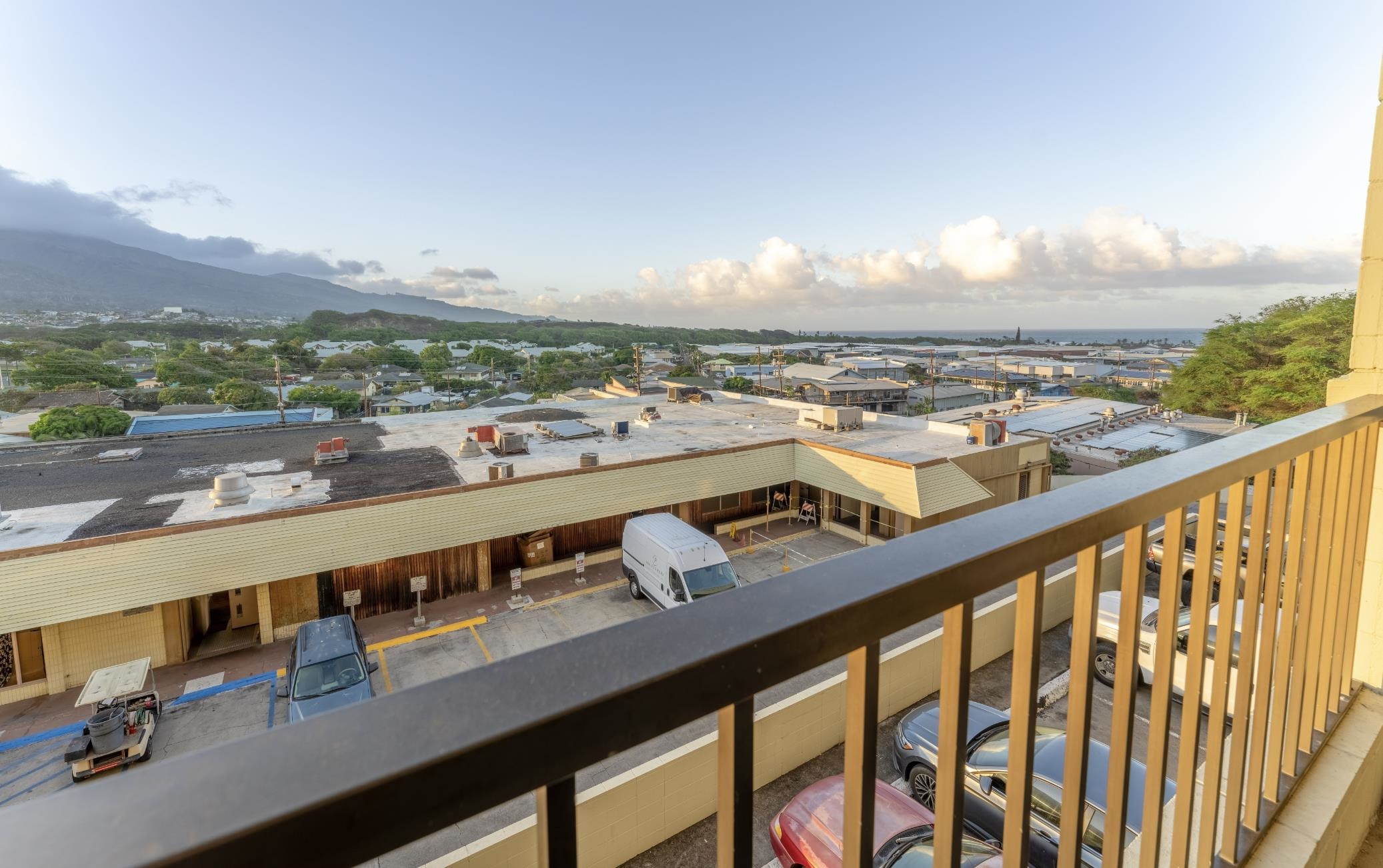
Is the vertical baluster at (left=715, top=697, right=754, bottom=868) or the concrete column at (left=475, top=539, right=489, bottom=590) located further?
the concrete column at (left=475, top=539, right=489, bottom=590)

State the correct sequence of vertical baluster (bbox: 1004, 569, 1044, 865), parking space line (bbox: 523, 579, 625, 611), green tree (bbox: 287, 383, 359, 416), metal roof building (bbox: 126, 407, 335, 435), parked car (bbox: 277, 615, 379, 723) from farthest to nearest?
1. green tree (bbox: 287, 383, 359, 416)
2. metal roof building (bbox: 126, 407, 335, 435)
3. parking space line (bbox: 523, 579, 625, 611)
4. parked car (bbox: 277, 615, 379, 723)
5. vertical baluster (bbox: 1004, 569, 1044, 865)

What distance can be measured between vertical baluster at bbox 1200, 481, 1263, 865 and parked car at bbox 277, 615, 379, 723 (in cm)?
839

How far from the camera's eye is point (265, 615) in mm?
10828

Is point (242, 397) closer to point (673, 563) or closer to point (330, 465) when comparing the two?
point (330, 465)

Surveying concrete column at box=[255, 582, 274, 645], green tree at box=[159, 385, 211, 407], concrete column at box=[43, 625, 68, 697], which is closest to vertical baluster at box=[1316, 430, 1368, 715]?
concrete column at box=[255, 582, 274, 645]

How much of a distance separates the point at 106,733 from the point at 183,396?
3829 cm

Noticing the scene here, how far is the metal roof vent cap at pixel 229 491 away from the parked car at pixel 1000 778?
37.6 ft

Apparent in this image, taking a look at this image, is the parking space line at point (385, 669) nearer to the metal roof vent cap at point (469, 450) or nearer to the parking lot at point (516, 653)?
the parking lot at point (516, 653)

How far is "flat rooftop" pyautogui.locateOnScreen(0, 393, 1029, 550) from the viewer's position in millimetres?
10773

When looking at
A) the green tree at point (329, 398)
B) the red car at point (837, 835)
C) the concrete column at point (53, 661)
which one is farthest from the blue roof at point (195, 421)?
the red car at point (837, 835)

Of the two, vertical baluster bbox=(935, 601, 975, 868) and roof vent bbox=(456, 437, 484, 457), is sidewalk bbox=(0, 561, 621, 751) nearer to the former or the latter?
roof vent bbox=(456, 437, 484, 457)

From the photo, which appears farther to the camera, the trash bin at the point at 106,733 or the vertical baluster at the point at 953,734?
the trash bin at the point at 106,733

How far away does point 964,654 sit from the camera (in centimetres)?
82

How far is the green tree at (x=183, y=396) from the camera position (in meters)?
36.7
